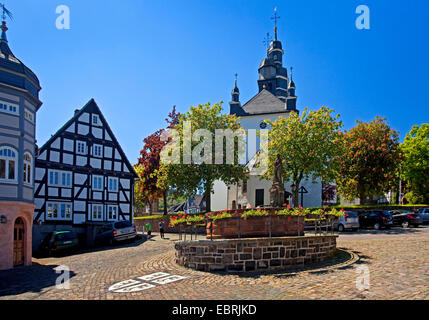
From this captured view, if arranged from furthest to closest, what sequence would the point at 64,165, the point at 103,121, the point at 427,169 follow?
Result: the point at 427,169 < the point at 103,121 < the point at 64,165

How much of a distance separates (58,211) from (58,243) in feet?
22.5

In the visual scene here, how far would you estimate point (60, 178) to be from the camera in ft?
93.1

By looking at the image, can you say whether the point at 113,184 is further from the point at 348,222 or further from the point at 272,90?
the point at 272,90

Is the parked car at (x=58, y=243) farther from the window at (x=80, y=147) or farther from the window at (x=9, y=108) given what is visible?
the window at (x=80, y=147)

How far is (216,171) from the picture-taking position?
32.0m

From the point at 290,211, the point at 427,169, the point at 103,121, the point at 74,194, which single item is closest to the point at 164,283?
the point at 290,211

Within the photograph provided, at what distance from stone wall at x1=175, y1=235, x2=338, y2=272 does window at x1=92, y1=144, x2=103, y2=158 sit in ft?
66.5

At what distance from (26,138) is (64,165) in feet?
34.6

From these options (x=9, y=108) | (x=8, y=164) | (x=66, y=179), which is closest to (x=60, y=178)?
(x=66, y=179)

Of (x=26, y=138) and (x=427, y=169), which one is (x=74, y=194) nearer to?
(x=26, y=138)

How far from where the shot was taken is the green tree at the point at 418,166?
139 ft

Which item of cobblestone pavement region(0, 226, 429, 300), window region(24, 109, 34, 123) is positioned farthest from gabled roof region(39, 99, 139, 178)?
cobblestone pavement region(0, 226, 429, 300)

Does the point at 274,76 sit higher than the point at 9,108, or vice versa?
the point at 274,76

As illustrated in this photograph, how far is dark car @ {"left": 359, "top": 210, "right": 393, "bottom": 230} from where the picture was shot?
998 inches
